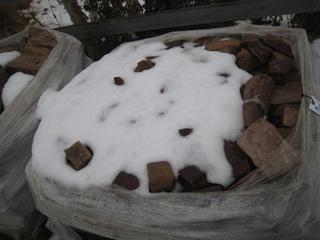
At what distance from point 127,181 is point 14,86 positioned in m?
→ 1.01

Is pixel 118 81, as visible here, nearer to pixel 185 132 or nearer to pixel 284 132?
pixel 185 132

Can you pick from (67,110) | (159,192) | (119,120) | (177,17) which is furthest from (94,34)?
(159,192)

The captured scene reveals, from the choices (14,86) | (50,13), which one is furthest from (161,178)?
(50,13)

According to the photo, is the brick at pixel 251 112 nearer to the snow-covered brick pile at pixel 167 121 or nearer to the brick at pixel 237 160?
the snow-covered brick pile at pixel 167 121

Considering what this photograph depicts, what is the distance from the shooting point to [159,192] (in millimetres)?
1236

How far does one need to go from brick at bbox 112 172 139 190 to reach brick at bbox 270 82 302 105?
2.07 feet

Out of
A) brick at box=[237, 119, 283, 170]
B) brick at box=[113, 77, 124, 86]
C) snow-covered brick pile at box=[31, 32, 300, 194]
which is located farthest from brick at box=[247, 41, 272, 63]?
brick at box=[113, 77, 124, 86]

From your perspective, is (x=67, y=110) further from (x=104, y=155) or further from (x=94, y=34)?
(x=94, y=34)

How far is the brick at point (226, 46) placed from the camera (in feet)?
5.42

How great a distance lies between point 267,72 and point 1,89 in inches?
55.5

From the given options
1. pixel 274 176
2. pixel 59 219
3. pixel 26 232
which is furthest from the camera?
pixel 26 232

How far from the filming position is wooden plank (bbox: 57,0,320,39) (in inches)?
82.0

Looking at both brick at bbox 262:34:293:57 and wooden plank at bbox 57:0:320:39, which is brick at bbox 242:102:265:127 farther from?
wooden plank at bbox 57:0:320:39

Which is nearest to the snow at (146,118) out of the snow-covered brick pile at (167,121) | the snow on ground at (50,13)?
the snow-covered brick pile at (167,121)
